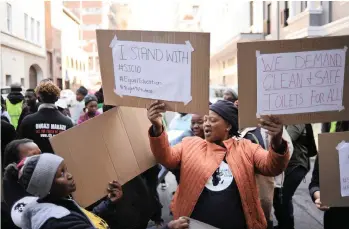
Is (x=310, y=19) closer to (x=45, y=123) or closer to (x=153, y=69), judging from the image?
(x=45, y=123)

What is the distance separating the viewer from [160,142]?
105 inches

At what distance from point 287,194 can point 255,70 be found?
2.66m

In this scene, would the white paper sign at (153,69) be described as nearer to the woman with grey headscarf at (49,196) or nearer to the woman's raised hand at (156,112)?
the woman's raised hand at (156,112)

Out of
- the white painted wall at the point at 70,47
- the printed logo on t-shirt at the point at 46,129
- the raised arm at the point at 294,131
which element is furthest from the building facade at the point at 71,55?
the raised arm at the point at 294,131

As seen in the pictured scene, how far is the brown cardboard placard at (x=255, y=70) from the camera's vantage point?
248cm

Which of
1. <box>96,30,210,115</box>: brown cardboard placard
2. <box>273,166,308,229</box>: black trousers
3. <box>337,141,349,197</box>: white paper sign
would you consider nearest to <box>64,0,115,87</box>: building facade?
<box>273,166,308,229</box>: black trousers

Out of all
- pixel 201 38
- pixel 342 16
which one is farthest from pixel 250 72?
pixel 342 16

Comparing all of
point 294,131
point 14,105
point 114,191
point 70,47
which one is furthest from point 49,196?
point 70,47

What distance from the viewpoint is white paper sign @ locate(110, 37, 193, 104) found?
255 centimetres

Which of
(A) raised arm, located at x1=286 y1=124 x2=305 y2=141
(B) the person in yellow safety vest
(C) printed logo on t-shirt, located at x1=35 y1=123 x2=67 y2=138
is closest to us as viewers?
(C) printed logo on t-shirt, located at x1=35 y1=123 x2=67 y2=138

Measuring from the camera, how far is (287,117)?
8.38ft

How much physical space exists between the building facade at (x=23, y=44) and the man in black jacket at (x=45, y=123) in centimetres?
1663

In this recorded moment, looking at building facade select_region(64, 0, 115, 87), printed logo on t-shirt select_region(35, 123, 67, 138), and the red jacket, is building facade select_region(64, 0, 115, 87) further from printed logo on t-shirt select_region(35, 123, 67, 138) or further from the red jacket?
the red jacket

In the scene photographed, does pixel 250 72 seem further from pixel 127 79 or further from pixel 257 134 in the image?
pixel 257 134
